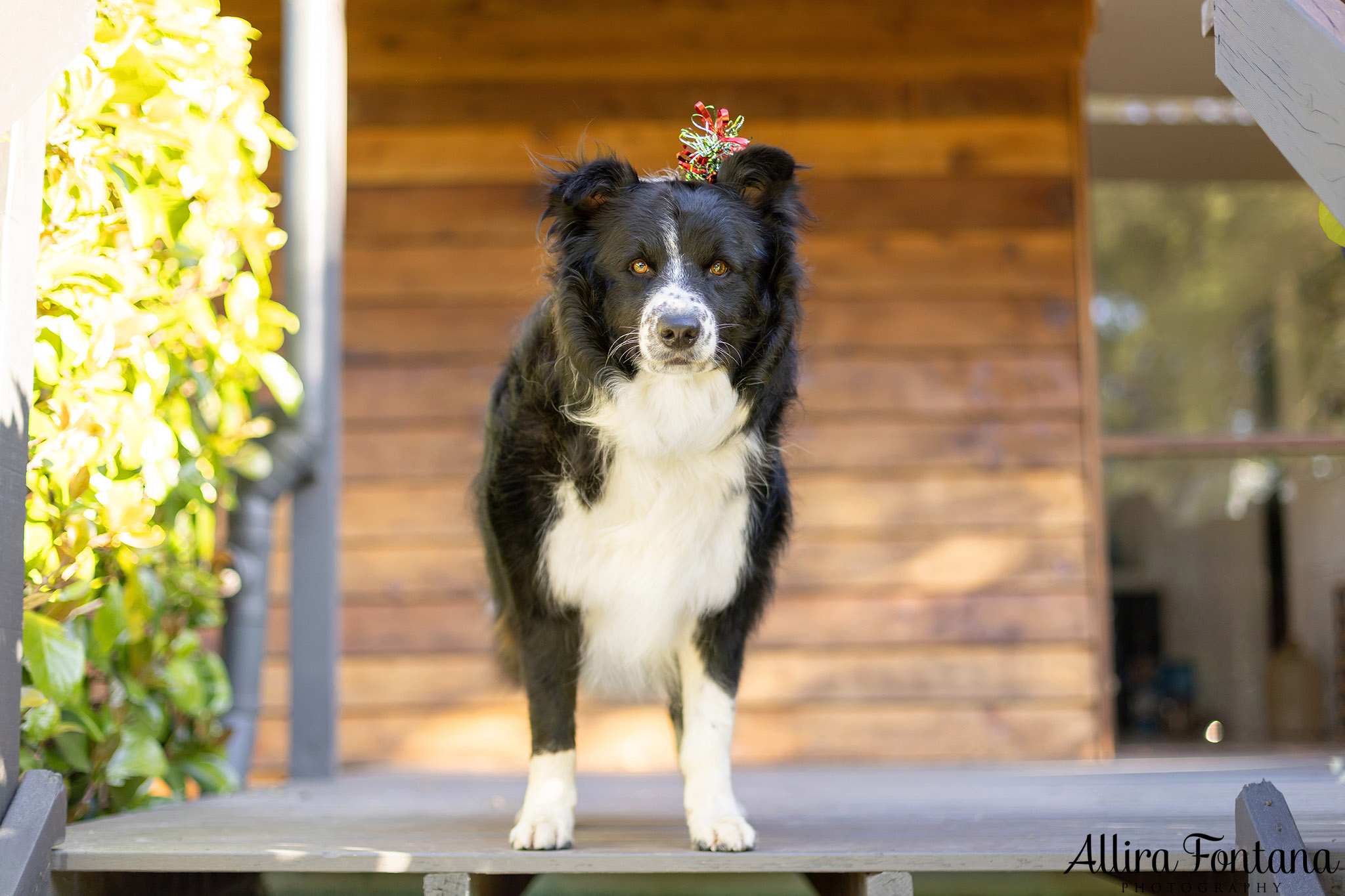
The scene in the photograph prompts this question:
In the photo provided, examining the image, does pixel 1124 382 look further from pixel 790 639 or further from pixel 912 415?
pixel 790 639

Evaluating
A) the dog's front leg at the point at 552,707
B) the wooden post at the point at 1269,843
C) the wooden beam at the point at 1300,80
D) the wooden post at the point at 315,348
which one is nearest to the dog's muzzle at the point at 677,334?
the dog's front leg at the point at 552,707

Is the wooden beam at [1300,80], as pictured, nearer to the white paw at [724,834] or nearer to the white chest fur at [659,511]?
the white chest fur at [659,511]

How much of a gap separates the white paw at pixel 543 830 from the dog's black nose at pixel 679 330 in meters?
0.80

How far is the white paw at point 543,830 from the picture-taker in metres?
1.80

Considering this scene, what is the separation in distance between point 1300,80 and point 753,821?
162 centimetres

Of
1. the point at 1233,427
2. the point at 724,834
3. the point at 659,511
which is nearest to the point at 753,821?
the point at 724,834

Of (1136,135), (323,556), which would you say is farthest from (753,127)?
(323,556)

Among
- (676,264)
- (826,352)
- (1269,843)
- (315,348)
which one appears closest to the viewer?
(1269,843)

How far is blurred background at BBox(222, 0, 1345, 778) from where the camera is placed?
13.7 feet

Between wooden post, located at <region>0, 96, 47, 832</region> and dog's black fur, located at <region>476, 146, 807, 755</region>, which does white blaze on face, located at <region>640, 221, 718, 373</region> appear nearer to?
dog's black fur, located at <region>476, 146, 807, 755</region>

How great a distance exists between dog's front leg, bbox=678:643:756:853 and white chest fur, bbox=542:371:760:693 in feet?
0.41

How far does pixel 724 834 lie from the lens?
1790 mm

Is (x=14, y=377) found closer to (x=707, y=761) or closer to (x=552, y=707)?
(x=552, y=707)

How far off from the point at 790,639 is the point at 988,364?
1301 millimetres
